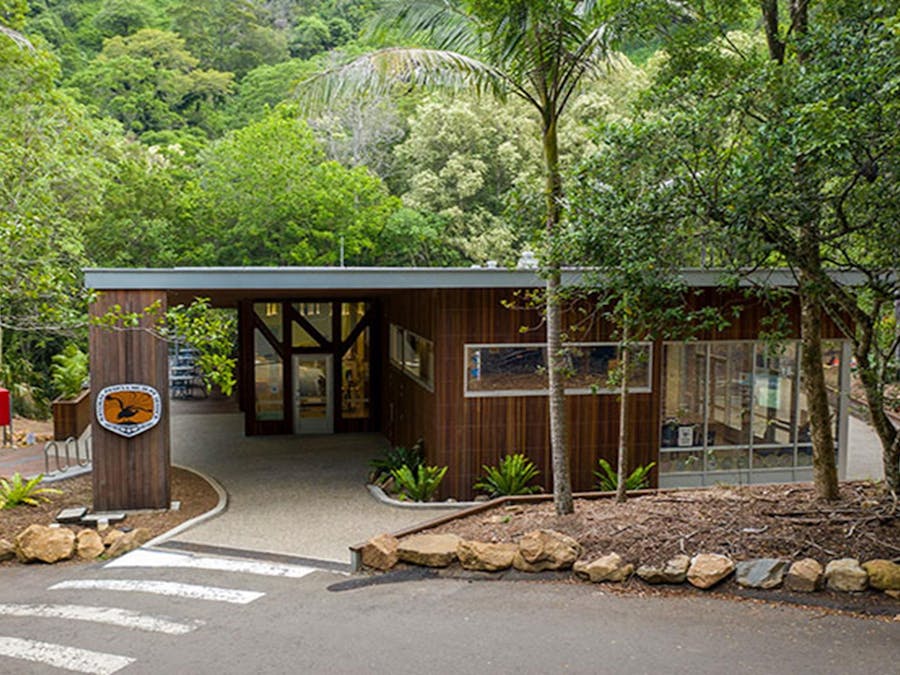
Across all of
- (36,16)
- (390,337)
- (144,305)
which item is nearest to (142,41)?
(36,16)

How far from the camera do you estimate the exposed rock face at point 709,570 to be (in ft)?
25.6

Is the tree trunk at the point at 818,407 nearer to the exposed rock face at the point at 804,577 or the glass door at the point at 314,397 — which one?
the exposed rock face at the point at 804,577

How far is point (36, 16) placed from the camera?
50562 millimetres

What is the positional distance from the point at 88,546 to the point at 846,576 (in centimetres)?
837

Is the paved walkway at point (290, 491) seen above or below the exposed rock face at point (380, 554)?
below

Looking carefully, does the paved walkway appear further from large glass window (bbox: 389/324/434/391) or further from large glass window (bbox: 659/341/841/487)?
large glass window (bbox: 659/341/841/487)

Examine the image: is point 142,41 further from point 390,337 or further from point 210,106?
point 390,337

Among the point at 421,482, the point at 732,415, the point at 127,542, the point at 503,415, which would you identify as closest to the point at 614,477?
the point at 503,415

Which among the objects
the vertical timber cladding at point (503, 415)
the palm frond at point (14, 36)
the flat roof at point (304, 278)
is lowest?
the vertical timber cladding at point (503, 415)

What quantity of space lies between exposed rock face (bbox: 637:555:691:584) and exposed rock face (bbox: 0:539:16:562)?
24.4 feet

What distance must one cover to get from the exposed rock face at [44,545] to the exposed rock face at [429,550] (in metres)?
4.20

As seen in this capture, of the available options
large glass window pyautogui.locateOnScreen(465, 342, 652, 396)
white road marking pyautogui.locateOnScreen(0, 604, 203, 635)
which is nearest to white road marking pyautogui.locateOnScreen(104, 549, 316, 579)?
white road marking pyautogui.locateOnScreen(0, 604, 203, 635)

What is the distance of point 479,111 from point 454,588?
24.1 metres

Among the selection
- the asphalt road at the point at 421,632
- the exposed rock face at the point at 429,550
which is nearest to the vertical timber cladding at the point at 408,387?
the exposed rock face at the point at 429,550
